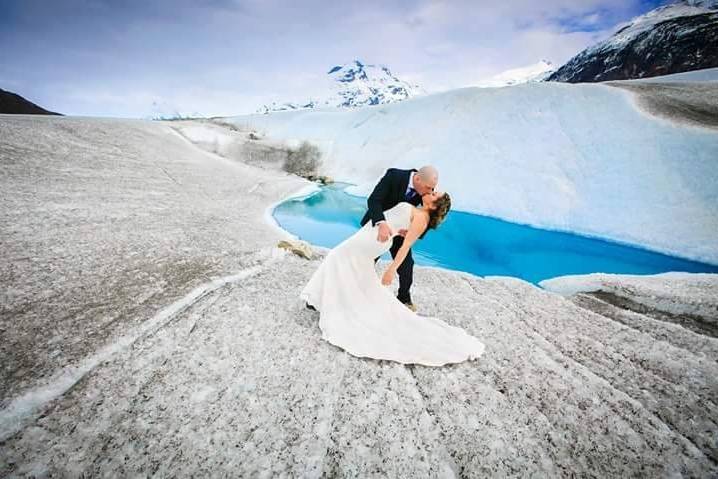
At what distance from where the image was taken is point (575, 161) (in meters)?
17.7

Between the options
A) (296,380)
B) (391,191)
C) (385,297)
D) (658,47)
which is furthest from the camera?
(658,47)

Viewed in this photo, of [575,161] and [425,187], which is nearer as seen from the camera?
[425,187]

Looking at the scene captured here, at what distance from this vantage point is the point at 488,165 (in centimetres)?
2023

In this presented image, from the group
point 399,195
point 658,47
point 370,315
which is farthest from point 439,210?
point 658,47

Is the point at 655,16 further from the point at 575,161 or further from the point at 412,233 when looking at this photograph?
the point at 412,233

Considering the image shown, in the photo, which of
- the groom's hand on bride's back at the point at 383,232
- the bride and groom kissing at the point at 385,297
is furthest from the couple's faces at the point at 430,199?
the groom's hand on bride's back at the point at 383,232

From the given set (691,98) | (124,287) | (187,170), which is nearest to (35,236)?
(124,287)

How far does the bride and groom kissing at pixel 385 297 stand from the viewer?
3.61m

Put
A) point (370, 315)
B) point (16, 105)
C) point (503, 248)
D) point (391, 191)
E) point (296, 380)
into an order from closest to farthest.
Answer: point (296, 380) < point (370, 315) < point (391, 191) < point (503, 248) < point (16, 105)

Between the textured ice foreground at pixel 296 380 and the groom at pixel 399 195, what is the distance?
0.98 meters

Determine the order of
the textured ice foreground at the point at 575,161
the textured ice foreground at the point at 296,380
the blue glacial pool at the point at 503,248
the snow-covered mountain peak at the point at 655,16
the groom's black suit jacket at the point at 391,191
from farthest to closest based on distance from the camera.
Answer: the snow-covered mountain peak at the point at 655,16 → the textured ice foreground at the point at 575,161 → the blue glacial pool at the point at 503,248 → the groom's black suit jacket at the point at 391,191 → the textured ice foreground at the point at 296,380

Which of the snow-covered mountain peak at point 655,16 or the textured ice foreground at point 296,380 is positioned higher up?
the snow-covered mountain peak at point 655,16

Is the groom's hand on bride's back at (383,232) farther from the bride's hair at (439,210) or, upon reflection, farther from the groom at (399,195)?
the bride's hair at (439,210)

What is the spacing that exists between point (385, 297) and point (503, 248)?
38.9ft
